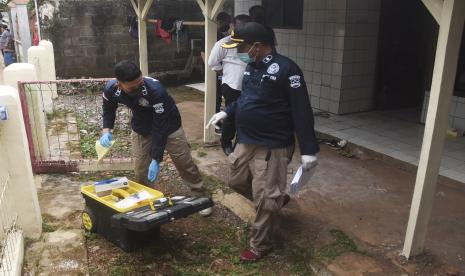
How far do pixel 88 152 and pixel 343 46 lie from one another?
4186 mm

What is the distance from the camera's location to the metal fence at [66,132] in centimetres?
493

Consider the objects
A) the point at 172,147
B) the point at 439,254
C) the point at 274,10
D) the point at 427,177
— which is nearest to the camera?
the point at 427,177

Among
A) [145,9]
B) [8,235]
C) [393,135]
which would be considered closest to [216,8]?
[393,135]

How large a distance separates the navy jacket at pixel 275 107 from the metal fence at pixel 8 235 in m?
1.83

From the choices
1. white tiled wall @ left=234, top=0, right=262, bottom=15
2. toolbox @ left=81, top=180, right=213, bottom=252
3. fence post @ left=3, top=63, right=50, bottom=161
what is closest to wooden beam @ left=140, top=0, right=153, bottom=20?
white tiled wall @ left=234, top=0, right=262, bottom=15

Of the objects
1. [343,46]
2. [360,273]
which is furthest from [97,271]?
[343,46]

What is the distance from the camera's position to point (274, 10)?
25.2ft

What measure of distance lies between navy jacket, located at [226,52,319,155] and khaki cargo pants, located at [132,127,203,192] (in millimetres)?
741

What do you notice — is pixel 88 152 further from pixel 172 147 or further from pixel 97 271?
pixel 97 271

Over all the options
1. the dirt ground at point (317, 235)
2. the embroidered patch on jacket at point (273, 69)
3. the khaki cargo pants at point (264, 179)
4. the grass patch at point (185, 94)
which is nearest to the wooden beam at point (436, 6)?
the embroidered patch on jacket at point (273, 69)

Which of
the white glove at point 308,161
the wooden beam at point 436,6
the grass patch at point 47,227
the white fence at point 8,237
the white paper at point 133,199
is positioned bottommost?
the grass patch at point 47,227

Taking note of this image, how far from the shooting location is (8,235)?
3.05 metres

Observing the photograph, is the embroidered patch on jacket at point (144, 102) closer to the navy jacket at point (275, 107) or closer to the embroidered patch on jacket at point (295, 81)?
the navy jacket at point (275, 107)

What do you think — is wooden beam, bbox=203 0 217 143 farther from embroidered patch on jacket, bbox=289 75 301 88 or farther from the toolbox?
embroidered patch on jacket, bbox=289 75 301 88
